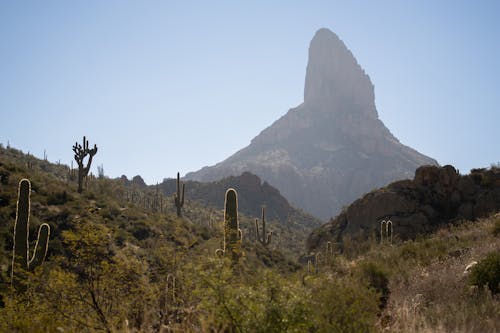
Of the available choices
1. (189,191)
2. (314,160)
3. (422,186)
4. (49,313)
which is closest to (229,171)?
(314,160)

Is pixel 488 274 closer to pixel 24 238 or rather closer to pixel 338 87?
pixel 24 238

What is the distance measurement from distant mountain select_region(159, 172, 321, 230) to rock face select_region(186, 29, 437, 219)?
48055 millimetres

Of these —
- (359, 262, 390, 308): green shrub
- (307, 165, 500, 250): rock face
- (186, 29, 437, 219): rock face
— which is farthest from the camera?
(186, 29, 437, 219): rock face

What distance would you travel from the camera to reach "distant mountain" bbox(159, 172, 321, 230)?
249ft

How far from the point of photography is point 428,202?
91.8 feet

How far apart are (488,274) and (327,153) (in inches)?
5906

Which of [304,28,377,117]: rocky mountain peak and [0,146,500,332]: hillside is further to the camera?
[304,28,377,117]: rocky mountain peak

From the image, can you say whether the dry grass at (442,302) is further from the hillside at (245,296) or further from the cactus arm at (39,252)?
the cactus arm at (39,252)

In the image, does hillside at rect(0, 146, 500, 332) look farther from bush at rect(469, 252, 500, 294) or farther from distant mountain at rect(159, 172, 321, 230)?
distant mountain at rect(159, 172, 321, 230)

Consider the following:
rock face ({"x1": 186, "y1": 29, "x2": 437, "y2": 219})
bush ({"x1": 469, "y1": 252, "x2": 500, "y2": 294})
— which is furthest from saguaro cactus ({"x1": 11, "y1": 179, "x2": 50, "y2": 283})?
rock face ({"x1": 186, "y1": 29, "x2": 437, "y2": 219})

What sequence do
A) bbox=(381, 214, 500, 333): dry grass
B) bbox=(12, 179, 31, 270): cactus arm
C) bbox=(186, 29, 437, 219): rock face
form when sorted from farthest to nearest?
1. bbox=(186, 29, 437, 219): rock face
2. bbox=(12, 179, 31, 270): cactus arm
3. bbox=(381, 214, 500, 333): dry grass

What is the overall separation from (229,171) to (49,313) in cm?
13362

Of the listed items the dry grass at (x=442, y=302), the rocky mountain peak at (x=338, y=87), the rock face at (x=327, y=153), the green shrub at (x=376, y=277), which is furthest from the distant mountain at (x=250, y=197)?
the rocky mountain peak at (x=338, y=87)

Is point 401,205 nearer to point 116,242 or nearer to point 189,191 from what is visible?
point 116,242
